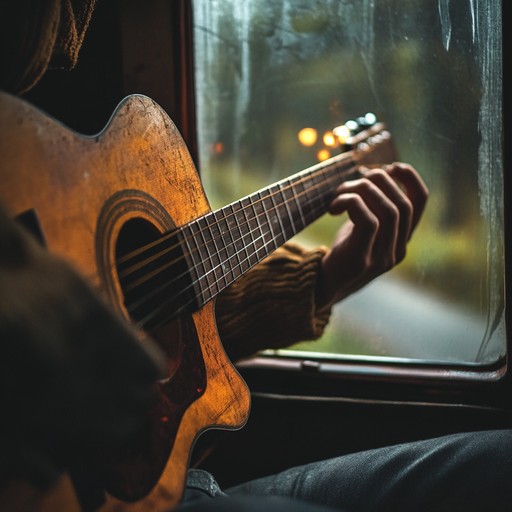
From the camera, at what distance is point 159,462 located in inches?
22.0

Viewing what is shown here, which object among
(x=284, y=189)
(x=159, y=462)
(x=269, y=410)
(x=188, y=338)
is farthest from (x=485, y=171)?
(x=159, y=462)

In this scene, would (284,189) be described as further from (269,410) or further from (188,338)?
(269,410)

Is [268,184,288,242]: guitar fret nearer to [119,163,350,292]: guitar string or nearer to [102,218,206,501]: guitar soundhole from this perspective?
[119,163,350,292]: guitar string

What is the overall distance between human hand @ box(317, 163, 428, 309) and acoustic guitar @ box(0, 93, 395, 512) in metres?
0.27

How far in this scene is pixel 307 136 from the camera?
51.5 inches

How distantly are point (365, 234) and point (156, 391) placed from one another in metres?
0.57

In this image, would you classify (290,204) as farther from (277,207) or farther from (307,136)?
(307,136)

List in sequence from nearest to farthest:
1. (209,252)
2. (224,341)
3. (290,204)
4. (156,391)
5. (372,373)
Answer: (156,391), (209,252), (290,204), (224,341), (372,373)

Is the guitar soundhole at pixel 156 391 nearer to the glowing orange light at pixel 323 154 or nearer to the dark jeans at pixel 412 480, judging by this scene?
the dark jeans at pixel 412 480

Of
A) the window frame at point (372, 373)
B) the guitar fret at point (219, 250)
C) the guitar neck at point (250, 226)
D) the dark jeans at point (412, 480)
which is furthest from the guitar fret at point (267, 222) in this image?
the window frame at point (372, 373)

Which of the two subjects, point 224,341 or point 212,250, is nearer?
point 212,250

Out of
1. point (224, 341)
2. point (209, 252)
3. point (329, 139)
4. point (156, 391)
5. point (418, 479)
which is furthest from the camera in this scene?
point (329, 139)

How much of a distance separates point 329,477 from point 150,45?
88cm

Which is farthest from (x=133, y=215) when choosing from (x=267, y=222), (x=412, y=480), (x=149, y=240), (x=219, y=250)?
(x=412, y=480)
